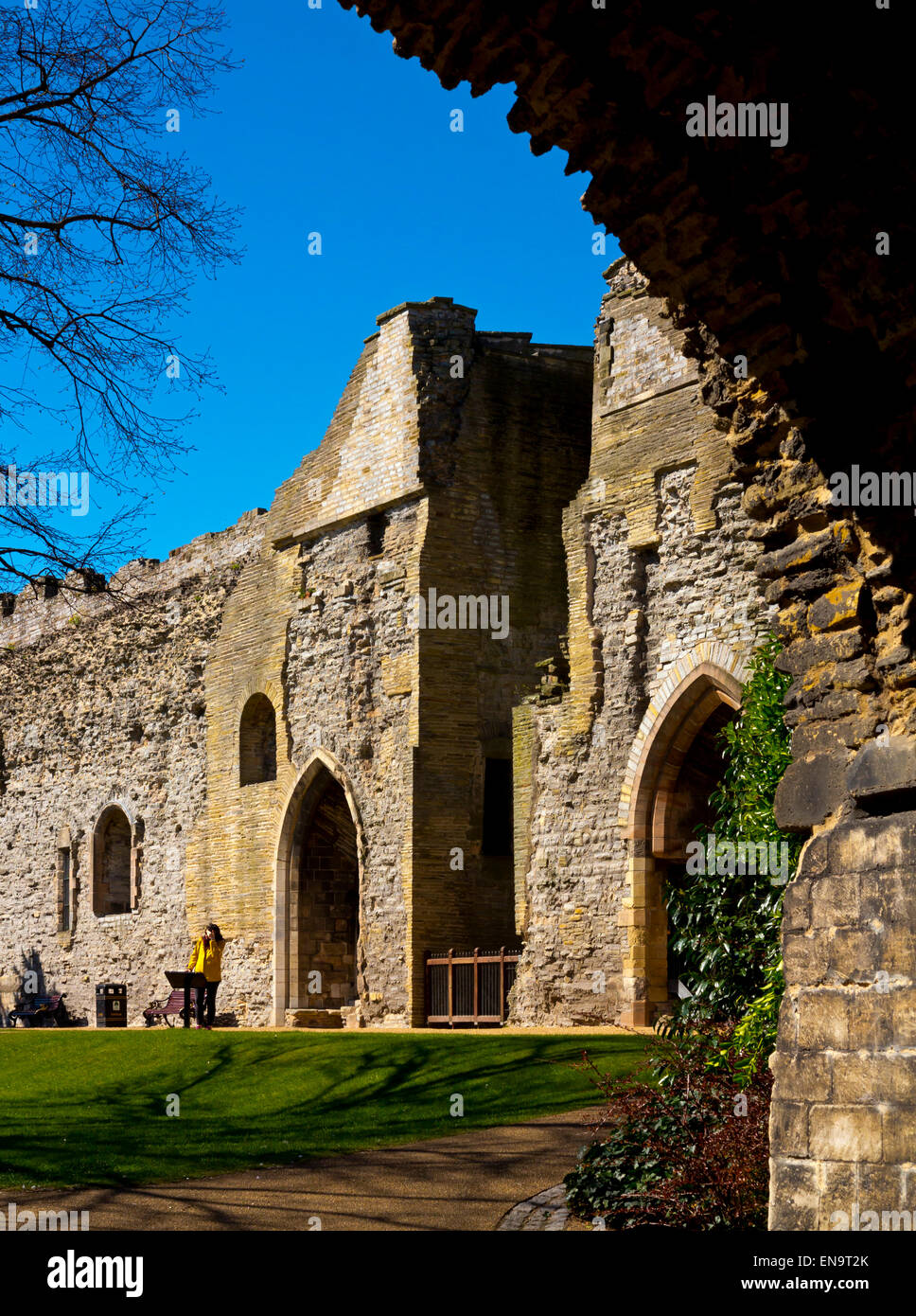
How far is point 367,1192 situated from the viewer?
8.62 meters

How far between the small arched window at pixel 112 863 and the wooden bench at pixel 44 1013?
1644 mm

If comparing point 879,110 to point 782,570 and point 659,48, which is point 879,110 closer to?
point 659,48

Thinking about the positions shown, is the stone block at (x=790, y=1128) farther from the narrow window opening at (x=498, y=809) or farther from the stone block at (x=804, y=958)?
the narrow window opening at (x=498, y=809)

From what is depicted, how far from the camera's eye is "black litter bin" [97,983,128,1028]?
888 inches

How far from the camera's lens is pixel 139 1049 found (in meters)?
16.0

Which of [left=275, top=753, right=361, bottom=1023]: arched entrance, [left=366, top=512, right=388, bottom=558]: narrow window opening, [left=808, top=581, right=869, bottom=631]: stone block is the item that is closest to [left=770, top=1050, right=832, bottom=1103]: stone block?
[left=808, top=581, right=869, bottom=631]: stone block

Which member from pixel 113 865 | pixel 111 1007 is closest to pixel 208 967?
pixel 111 1007

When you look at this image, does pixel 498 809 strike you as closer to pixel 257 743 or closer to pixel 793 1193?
pixel 257 743

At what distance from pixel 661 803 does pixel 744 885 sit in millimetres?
6522

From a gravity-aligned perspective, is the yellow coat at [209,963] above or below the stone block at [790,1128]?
below

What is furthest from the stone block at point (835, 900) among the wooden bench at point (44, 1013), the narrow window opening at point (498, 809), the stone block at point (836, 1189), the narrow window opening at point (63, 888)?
the narrow window opening at point (63, 888)

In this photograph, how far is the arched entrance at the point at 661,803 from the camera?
650 inches

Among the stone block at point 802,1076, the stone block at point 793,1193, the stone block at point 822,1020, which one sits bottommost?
the stone block at point 793,1193
